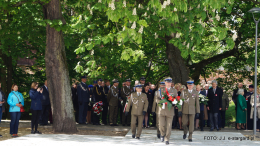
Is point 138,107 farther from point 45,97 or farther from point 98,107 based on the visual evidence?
point 45,97

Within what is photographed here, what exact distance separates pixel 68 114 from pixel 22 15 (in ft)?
19.8

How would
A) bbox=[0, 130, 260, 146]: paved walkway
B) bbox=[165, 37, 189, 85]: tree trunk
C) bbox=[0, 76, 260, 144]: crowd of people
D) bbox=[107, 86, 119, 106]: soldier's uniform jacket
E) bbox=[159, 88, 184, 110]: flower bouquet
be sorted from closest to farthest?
bbox=[0, 130, 260, 146]: paved walkway → bbox=[159, 88, 184, 110]: flower bouquet → bbox=[0, 76, 260, 144]: crowd of people → bbox=[107, 86, 119, 106]: soldier's uniform jacket → bbox=[165, 37, 189, 85]: tree trunk

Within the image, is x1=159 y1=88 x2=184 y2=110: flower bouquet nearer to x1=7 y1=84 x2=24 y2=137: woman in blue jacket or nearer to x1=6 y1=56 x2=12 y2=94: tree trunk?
x1=7 y1=84 x2=24 y2=137: woman in blue jacket

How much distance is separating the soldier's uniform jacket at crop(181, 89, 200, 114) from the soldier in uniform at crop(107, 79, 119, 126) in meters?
3.99

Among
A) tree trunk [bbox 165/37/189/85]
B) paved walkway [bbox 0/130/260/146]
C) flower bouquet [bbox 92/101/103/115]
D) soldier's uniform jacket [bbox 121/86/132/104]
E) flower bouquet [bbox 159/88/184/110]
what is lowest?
paved walkway [bbox 0/130/260/146]

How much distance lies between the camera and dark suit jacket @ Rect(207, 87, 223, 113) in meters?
13.7

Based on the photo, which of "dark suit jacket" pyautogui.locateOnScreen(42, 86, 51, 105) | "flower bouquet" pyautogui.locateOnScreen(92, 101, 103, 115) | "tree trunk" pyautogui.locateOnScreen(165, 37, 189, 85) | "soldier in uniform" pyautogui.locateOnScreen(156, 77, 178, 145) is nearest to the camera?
"soldier in uniform" pyautogui.locateOnScreen(156, 77, 178, 145)

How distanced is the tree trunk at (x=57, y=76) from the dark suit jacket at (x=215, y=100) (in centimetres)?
551

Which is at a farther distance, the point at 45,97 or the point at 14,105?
the point at 45,97

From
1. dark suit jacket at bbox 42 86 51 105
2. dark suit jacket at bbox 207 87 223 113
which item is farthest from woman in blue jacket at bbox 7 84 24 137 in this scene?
dark suit jacket at bbox 207 87 223 113

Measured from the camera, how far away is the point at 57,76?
41.4 feet

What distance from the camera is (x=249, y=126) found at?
47.0ft

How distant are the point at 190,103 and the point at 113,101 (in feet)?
14.3

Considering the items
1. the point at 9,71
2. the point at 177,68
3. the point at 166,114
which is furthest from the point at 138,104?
the point at 9,71
